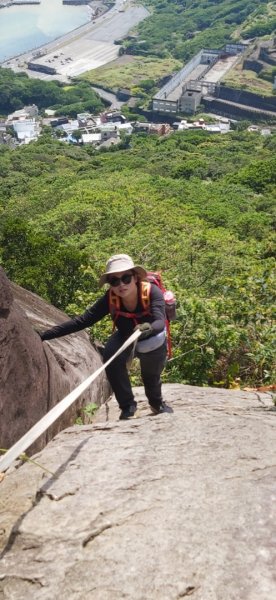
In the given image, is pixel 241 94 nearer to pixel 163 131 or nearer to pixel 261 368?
pixel 163 131

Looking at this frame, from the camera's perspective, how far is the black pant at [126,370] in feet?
14.9

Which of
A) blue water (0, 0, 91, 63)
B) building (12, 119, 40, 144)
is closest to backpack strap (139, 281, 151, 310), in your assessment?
building (12, 119, 40, 144)

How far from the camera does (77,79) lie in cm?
8962

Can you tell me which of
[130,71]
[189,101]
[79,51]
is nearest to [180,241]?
[189,101]

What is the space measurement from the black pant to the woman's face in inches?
19.1

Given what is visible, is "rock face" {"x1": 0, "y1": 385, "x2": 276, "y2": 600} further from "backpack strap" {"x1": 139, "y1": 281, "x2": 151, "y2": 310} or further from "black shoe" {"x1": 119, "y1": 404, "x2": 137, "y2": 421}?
"backpack strap" {"x1": 139, "y1": 281, "x2": 151, "y2": 310}

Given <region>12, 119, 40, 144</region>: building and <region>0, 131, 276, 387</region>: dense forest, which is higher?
<region>0, 131, 276, 387</region>: dense forest

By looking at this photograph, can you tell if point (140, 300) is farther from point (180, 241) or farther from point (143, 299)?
point (180, 241)

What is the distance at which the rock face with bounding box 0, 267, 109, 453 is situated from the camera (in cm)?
428

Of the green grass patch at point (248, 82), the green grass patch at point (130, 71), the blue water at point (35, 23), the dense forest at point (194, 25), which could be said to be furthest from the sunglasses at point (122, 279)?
the blue water at point (35, 23)

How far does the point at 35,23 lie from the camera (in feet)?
375

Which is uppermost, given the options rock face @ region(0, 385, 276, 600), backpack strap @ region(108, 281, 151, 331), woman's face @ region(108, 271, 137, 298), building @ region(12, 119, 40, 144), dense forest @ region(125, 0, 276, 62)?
dense forest @ region(125, 0, 276, 62)

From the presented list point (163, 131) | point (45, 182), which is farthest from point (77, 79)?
point (45, 182)

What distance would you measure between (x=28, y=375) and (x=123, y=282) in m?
1.05
